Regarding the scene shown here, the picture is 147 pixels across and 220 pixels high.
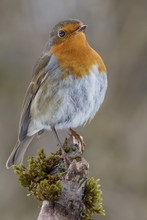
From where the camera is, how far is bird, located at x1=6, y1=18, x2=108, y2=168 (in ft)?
16.8

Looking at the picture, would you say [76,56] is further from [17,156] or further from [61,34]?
[17,156]

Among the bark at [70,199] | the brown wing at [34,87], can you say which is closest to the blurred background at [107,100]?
the brown wing at [34,87]

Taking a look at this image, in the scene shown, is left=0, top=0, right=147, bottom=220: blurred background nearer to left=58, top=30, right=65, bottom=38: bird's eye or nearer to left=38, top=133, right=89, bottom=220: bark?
left=58, top=30, right=65, bottom=38: bird's eye

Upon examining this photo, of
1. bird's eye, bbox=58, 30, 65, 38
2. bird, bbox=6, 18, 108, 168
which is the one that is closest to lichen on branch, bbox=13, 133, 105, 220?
bird, bbox=6, 18, 108, 168

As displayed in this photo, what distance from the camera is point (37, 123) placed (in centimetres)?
546

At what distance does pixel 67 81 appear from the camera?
5113 millimetres

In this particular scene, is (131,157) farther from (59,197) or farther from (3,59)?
(59,197)

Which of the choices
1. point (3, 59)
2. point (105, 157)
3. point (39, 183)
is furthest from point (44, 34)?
point (39, 183)

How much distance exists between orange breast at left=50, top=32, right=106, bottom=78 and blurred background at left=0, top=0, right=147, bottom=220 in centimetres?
295

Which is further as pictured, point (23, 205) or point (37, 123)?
point (23, 205)

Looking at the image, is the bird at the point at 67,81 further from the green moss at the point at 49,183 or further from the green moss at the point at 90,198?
the green moss at the point at 90,198

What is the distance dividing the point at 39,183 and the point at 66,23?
1.67 m

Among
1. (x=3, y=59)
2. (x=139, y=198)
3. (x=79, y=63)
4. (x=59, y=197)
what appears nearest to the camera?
(x=59, y=197)

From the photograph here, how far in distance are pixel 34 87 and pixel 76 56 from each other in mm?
543
